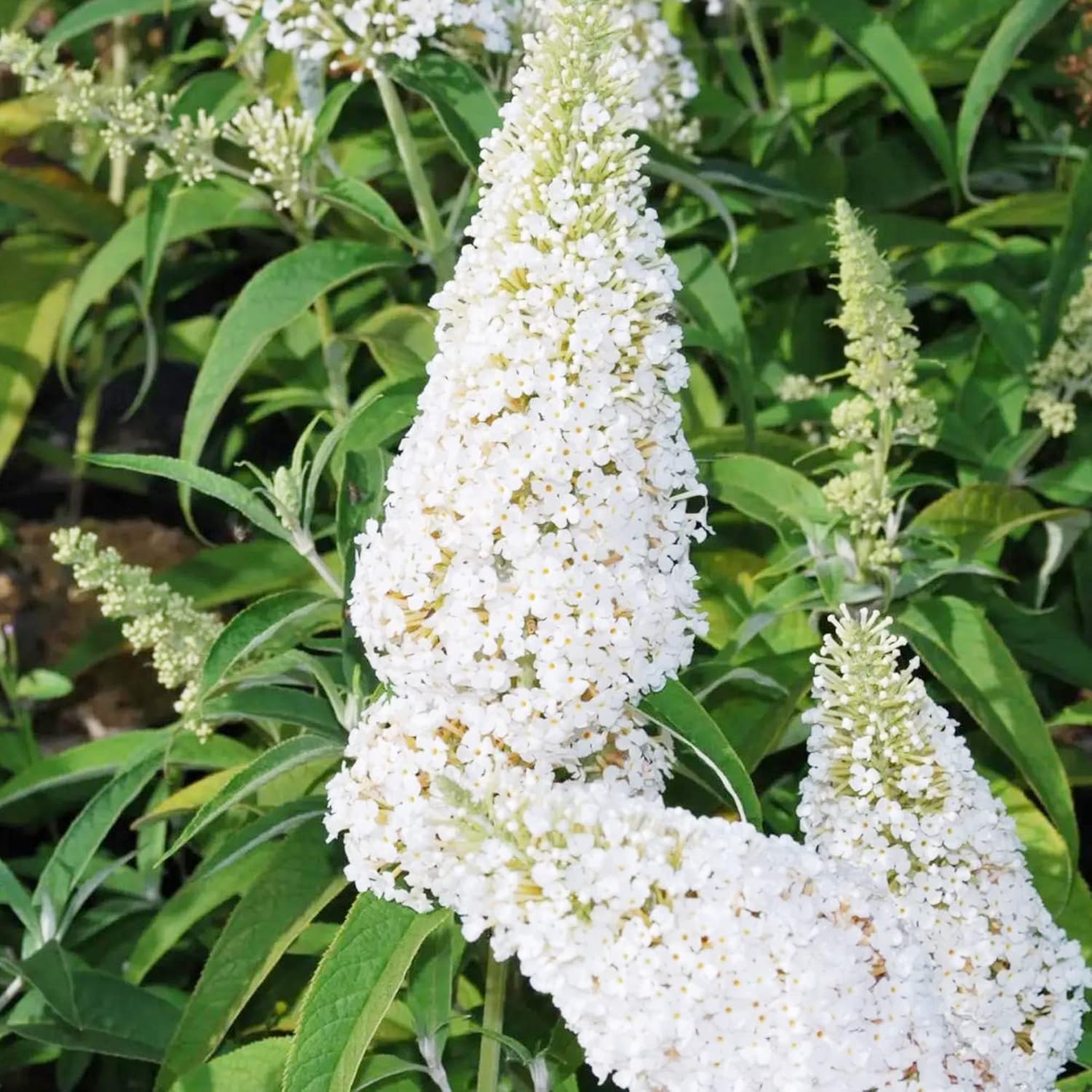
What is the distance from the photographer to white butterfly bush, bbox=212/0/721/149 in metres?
2.30

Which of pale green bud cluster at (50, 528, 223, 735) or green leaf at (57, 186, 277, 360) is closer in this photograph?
pale green bud cluster at (50, 528, 223, 735)

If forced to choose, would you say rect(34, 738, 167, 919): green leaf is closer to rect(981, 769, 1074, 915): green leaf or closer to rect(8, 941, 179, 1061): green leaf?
rect(8, 941, 179, 1061): green leaf

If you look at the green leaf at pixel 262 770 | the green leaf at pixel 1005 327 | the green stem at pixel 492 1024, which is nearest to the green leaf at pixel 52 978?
the green leaf at pixel 262 770

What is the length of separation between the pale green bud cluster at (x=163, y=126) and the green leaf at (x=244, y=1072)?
1359mm

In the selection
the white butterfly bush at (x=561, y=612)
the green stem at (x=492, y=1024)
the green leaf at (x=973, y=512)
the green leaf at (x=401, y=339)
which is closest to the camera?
the white butterfly bush at (x=561, y=612)

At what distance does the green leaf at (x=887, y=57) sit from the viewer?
262 centimetres

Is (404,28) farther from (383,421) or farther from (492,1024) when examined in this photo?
(492,1024)

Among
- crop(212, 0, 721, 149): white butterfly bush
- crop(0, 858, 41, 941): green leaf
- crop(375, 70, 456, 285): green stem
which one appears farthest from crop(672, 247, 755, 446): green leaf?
crop(0, 858, 41, 941): green leaf

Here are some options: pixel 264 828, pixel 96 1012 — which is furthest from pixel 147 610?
pixel 96 1012

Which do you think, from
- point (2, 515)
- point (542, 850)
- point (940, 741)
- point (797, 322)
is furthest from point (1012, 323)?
point (2, 515)

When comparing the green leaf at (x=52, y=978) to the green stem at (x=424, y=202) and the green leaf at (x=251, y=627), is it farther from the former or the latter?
the green stem at (x=424, y=202)

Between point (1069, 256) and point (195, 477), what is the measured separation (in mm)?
1617

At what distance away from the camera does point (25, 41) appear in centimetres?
238

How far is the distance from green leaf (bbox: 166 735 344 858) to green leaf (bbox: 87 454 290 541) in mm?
314
